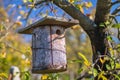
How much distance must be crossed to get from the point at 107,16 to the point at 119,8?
0.67 ft

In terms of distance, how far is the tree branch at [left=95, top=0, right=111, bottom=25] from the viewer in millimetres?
4867

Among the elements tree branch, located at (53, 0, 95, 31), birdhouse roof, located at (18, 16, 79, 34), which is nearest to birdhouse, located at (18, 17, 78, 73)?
birdhouse roof, located at (18, 16, 79, 34)

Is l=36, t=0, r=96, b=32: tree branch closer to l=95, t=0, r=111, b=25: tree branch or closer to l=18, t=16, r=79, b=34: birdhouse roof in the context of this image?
l=95, t=0, r=111, b=25: tree branch

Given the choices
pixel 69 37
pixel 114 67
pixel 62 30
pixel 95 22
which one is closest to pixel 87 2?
pixel 95 22

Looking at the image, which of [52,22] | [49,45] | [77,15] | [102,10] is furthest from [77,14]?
→ [49,45]

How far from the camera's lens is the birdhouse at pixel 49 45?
4559 mm

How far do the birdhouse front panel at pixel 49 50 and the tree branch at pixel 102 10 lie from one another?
0.50 meters

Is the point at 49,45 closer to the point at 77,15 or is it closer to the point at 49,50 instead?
the point at 49,50

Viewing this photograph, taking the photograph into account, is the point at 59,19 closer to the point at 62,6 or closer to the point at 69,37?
the point at 62,6

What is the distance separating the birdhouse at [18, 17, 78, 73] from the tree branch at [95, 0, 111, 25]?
1.44 ft

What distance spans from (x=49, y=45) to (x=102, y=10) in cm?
80

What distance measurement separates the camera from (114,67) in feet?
14.7

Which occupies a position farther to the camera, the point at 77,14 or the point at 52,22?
the point at 77,14

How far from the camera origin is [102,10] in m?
4.93
